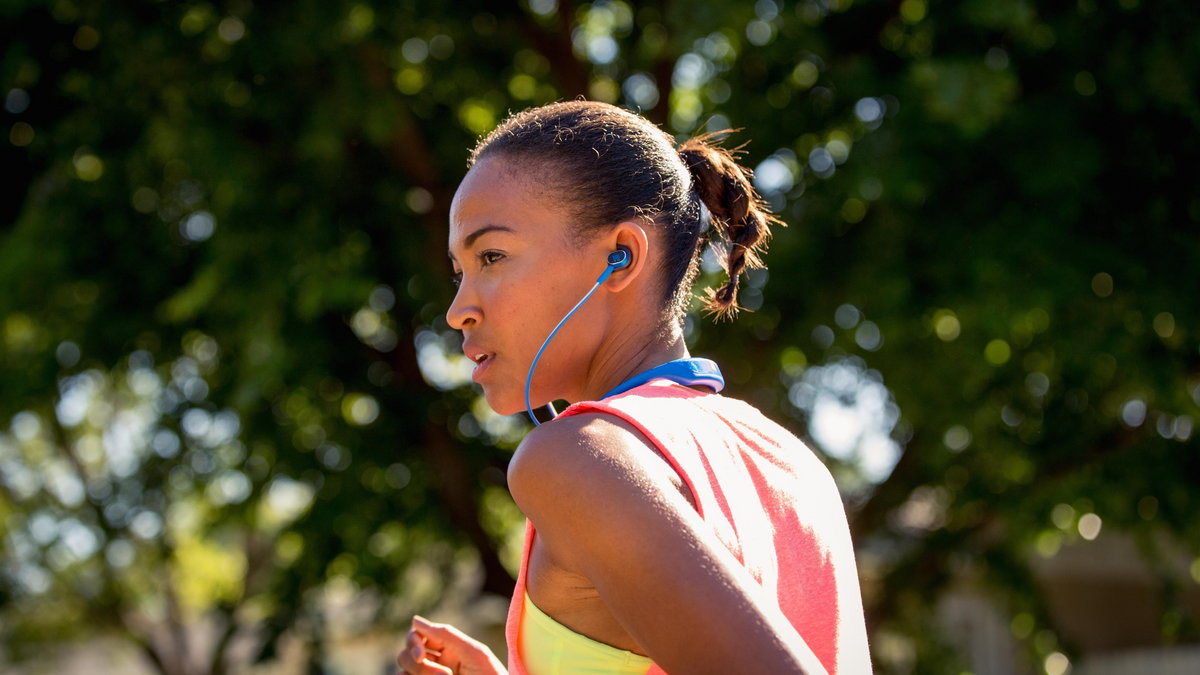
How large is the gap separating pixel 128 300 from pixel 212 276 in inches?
56.4

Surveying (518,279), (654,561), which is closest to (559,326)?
(518,279)

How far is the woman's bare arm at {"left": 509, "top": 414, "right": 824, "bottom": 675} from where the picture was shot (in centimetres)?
116

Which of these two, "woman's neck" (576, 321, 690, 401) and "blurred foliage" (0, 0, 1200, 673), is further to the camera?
"blurred foliage" (0, 0, 1200, 673)

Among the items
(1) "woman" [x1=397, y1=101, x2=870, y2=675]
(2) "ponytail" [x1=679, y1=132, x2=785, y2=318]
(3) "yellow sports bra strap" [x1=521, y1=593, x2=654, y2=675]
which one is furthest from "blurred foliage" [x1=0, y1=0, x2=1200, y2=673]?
(3) "yellow sports bra strap" [x1=521, y1=593, x2=654, y2=675]

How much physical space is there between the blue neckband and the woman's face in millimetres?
93

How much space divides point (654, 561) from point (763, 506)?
0.28 metres

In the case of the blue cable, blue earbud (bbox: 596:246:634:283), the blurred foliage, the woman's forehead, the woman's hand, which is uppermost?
the woman's forehead

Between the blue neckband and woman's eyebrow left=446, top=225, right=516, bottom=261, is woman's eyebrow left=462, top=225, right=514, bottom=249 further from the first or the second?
the blue neckband

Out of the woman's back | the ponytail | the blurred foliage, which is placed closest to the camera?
the woman's back

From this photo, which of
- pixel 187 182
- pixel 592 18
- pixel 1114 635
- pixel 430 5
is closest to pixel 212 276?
pixel 187 182

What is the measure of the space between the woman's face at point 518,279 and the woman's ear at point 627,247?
0.02 m

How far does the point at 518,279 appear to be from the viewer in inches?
61.7

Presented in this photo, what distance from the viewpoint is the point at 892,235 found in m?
6.77

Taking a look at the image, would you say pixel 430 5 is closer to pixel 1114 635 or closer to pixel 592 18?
pixel 592 18
